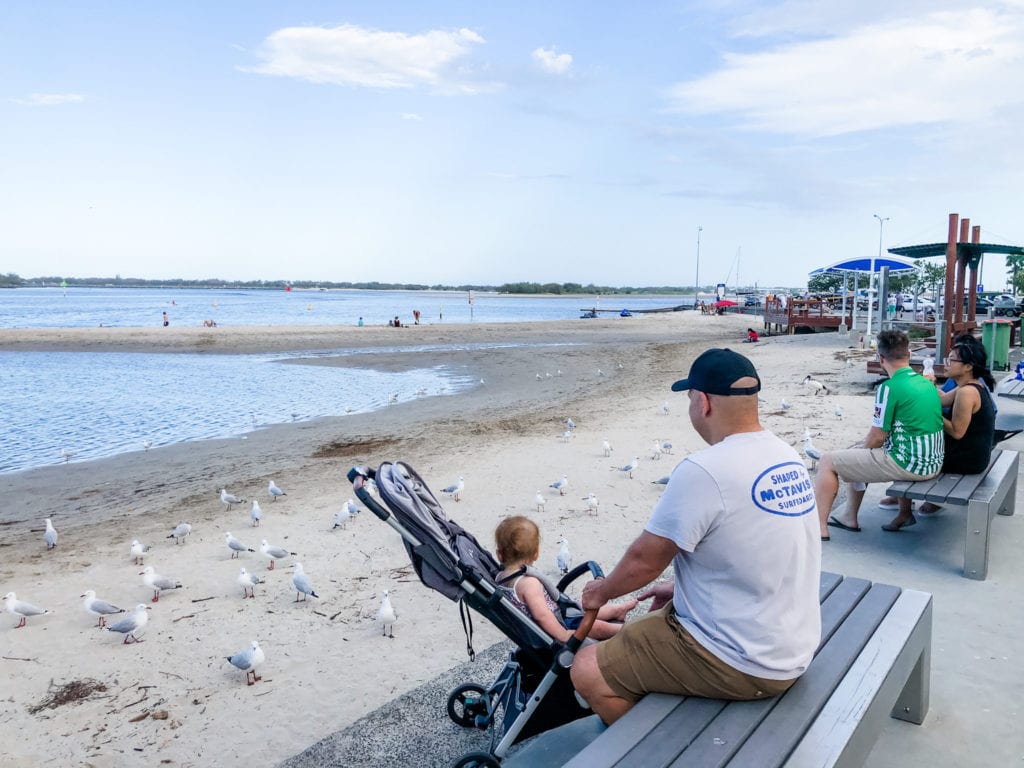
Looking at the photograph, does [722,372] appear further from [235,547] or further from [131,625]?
[235,547]

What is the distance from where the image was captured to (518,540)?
3.49 meters

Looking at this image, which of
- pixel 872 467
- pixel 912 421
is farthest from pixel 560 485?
pixel 912 421

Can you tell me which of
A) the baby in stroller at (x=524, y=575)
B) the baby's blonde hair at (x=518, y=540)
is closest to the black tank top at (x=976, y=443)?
the baby in stroller at (x=524, y=575)

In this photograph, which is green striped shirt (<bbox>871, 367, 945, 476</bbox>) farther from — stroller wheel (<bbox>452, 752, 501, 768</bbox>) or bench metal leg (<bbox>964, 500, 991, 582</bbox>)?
stroller wheel (<bbox>452, 752, 501, 768</bbox>)

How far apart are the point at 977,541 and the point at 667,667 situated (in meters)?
3.47

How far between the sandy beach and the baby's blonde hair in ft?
4.05

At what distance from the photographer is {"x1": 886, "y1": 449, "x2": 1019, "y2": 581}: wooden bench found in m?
4.90

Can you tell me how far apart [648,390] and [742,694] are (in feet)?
54.5

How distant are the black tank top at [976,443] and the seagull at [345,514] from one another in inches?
222

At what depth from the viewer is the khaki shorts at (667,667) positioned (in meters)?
2.53

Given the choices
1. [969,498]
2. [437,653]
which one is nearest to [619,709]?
[437,653]

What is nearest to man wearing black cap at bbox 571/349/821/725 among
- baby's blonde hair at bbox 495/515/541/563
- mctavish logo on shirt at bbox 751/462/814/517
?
mctavish logo on shirt at bbox 751/462/814/517

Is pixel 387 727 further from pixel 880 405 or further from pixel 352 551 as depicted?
pixel 880 405

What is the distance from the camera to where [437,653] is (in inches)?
194
